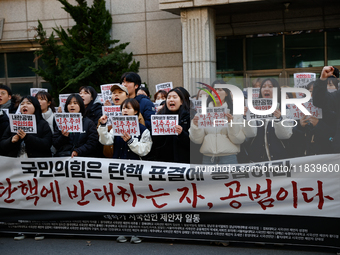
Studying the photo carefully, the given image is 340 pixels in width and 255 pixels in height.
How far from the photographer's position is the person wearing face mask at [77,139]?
5.58 metres

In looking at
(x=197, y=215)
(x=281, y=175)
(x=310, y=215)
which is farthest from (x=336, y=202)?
(x=197, y=215)

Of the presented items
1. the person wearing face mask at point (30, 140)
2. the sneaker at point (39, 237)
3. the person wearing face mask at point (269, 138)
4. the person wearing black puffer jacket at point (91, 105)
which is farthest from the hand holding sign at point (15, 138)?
the person wearing face mask at point (269, 138)

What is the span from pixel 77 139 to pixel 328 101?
3.33m

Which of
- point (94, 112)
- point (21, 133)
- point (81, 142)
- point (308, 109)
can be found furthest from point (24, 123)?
point (308, 109)

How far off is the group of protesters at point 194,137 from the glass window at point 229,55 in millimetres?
7150

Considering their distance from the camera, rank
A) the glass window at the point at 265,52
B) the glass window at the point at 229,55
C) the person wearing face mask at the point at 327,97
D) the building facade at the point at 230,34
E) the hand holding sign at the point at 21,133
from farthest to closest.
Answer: the glass window at the point at 229,55
the glass window at the point at 265,52
the building facade at the point at 230,34
the hand holding sign at the point at 21,133
the person wearing face mask at the point at 327,97

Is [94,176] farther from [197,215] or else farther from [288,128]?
[288,128]

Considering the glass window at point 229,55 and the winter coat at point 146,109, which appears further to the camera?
the glass window at point 229,55

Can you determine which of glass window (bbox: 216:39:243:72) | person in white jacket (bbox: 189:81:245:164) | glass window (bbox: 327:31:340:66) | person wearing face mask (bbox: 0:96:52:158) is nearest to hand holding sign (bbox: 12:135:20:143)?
person wearing face mask (bbox: 0:96:52:158)

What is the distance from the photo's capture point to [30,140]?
563cm

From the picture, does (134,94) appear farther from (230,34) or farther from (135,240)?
(230,34)

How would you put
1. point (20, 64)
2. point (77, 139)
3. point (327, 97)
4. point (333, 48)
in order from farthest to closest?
point (20, 64), point (333, 48), point (77, 139), point (327, 97)

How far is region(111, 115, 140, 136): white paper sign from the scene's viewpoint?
17.0ft

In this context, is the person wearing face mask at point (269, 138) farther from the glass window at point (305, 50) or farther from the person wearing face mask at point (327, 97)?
the glass window at point (305, 50)
